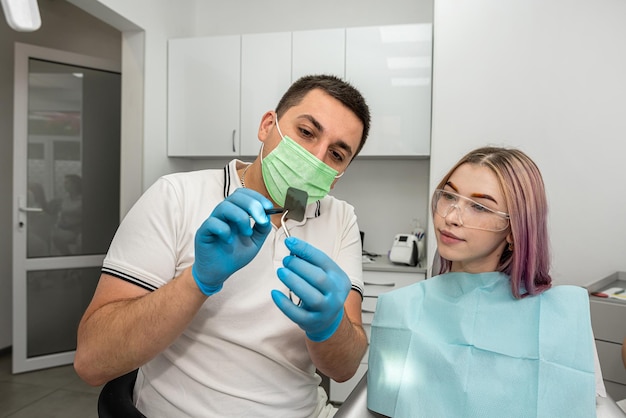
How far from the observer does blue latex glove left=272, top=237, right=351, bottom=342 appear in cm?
76

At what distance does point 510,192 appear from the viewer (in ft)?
3.26

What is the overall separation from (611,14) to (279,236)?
220cm

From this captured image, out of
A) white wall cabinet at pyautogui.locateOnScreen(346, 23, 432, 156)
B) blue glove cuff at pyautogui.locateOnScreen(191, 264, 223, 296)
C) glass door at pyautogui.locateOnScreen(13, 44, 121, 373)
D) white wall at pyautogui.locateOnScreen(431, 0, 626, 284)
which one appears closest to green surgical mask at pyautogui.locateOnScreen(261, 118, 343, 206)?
blue glove cuff at pyautogui.locateOnScreen(191, 264, 223, 296)

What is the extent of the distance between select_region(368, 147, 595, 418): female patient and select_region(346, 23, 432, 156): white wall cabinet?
152cm

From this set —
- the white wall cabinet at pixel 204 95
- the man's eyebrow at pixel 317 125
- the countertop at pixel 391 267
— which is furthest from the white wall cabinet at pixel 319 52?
the man's eyebrow at pixel 317 125

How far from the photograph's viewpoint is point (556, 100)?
7.03 feet

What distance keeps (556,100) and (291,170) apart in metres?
1.78

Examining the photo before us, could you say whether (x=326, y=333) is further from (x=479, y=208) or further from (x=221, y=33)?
(x=221, y=33)

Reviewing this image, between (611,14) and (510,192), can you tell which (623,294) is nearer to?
(510,192)

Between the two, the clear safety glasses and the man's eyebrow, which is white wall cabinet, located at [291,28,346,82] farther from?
the clear safety glasses

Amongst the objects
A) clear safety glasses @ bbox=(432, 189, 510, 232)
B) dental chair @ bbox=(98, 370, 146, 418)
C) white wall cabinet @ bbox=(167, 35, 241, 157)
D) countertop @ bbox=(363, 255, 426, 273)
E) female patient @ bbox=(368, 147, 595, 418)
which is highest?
white wall cabinet @ bbox=(167, 35, 241, 157)

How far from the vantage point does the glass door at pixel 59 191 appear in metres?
2.81

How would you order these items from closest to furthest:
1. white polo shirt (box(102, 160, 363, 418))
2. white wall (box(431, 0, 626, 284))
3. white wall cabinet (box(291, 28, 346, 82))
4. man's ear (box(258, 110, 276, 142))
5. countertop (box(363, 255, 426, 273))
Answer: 1. white polo shirt (box(102, 160, 363, 418))
2. man's ear (box(258, 110, 276, 142))
3. white wall (box(431, 0, 626, 284))
4. countertop (box(363, 255, 426, 273))
5. white wall cabinet (box(291, 28, 346, 82))

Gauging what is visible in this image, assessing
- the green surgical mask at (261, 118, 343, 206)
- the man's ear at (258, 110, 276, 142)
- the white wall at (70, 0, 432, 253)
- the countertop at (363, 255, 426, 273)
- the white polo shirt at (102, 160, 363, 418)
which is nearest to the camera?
the white polo shirt at (102, 160, 363, 418)
